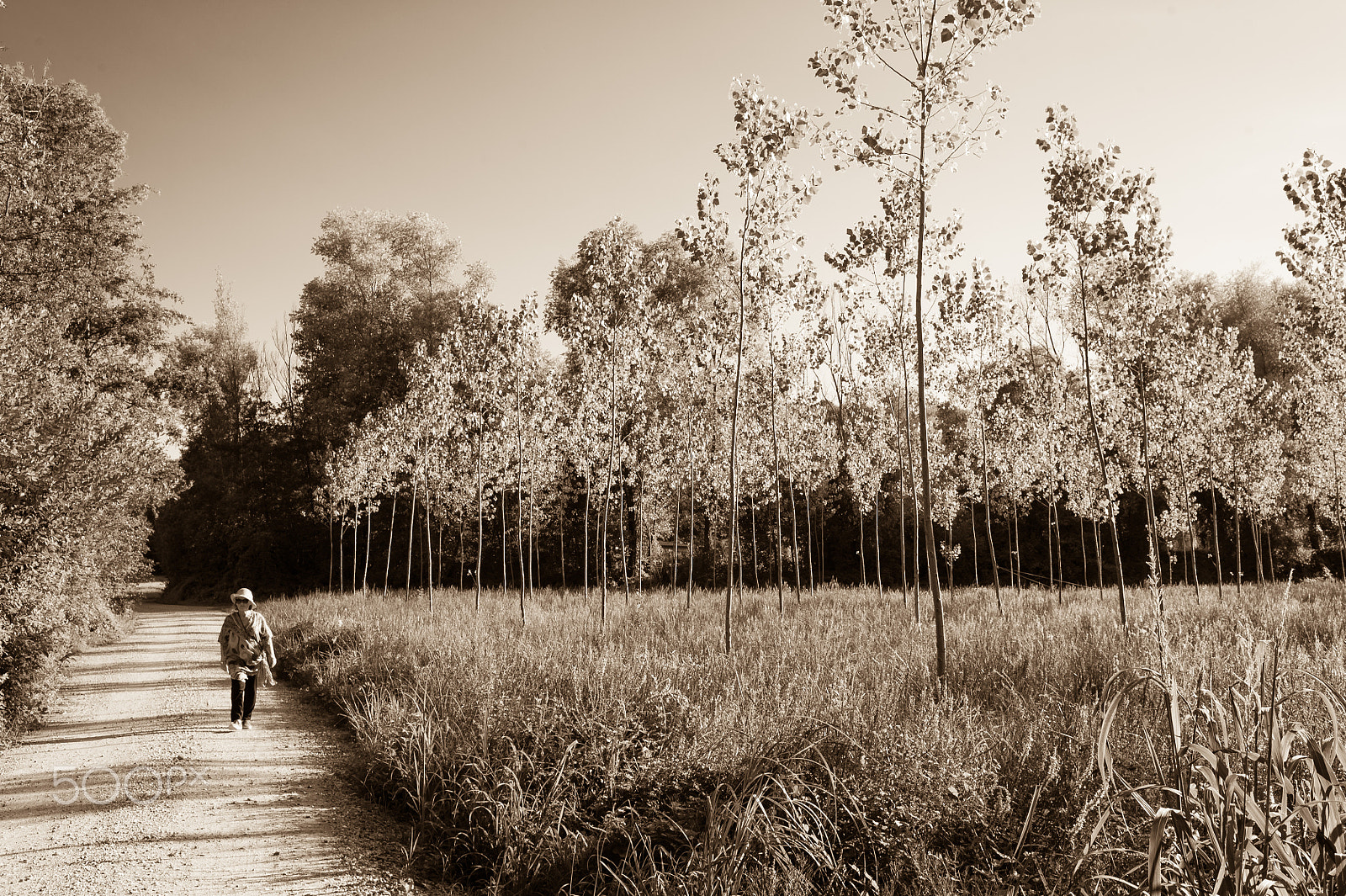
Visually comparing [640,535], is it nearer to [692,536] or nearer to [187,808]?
[692,536]

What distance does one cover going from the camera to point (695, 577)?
37.8 metres

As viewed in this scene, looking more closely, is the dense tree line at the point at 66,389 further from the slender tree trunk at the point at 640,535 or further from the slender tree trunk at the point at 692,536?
the slender tree trunk at the point at 640,535

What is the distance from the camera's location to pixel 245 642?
31.2ft

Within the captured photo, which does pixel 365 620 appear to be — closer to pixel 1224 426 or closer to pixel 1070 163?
pixel 1070 163

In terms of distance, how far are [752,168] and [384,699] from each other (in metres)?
8.80

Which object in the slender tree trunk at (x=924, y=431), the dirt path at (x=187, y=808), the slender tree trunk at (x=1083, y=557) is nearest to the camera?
the dirt path at (x=187, y=808)

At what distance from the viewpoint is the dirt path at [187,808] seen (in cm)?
498

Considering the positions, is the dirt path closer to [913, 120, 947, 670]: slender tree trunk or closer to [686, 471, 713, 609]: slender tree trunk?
[913, 120, 947, 670]: slender tree trunk

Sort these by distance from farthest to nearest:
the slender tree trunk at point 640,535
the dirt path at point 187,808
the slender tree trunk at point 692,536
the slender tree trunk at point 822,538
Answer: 1. the slender tree trunk at point 822,538
2. the slender tree trunk at point 640,535
3. the slender tree trunk at point 692,536
4. the dirt path at point 187,808

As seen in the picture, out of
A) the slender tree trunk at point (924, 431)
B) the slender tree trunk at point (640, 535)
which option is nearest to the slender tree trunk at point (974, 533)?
the slender tree trunk at point (640, 535)

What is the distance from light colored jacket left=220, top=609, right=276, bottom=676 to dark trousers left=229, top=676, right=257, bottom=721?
134 millimetres
